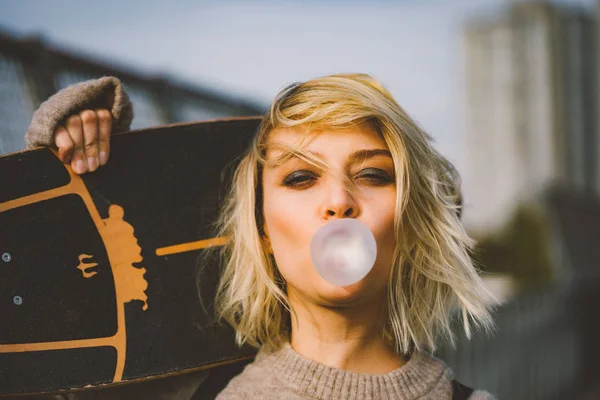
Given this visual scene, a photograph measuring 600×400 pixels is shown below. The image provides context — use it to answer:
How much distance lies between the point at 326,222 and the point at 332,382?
1.40 feet

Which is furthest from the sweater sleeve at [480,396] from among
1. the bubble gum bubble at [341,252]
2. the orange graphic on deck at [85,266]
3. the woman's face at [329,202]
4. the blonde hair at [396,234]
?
the orange graphic on deck at [85,266]

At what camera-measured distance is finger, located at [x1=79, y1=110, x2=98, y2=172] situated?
1.55 m

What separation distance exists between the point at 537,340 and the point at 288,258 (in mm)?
5059

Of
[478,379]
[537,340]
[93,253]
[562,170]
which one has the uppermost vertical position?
[93,253]

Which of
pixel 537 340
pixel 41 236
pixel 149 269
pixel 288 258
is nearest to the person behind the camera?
pixel 288 258

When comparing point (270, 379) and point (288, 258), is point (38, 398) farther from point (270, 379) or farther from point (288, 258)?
point (288, 258)

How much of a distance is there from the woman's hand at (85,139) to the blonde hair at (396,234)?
1.29 feet

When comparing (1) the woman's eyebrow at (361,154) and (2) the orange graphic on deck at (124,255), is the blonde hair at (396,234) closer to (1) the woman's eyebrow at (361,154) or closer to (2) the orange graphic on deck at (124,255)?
(1) the woman's eyebrow at (361,154)

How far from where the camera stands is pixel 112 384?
5.15 feet

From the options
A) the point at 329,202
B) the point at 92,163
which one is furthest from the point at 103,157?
the point at 329,202

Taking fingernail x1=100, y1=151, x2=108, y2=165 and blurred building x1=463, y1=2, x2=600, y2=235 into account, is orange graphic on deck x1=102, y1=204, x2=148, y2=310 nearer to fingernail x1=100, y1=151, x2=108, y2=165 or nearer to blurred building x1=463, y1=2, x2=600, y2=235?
fingernail x1=100, y1=151, x2=108, y2=165

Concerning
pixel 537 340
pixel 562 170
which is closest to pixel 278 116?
pixel 537 340

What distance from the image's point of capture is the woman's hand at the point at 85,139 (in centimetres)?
152

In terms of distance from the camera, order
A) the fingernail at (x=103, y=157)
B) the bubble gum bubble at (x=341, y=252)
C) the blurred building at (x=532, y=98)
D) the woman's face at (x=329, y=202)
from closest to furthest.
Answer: the bubble gum bubble at (x=341, y=252), the woman's face at (x=329, y=202), the fingernail at (x=103, y=157), the blurred building at (x=532, y=98)
